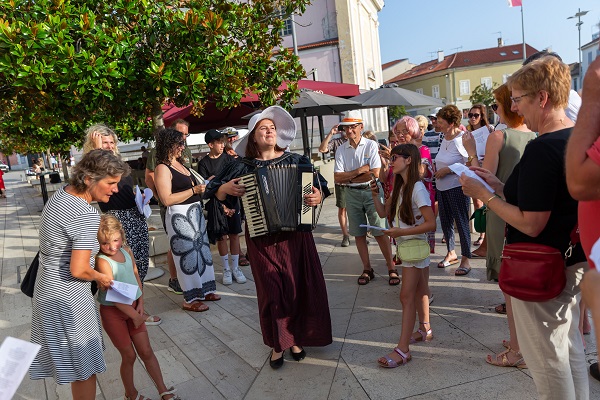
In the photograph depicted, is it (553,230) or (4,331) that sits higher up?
(553,230)

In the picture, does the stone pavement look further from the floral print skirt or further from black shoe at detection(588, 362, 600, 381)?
the floral print skirt

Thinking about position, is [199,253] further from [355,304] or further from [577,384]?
[577,384]

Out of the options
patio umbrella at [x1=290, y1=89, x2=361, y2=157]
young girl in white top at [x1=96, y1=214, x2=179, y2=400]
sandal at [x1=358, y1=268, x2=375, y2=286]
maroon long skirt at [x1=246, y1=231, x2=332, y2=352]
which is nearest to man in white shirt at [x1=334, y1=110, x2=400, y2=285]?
sandal at [x1=358, y1=268, x2=375, y2=286]

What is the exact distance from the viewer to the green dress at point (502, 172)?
3396mm

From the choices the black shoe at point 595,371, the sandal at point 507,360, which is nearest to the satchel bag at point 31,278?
the sandal at point 507,360

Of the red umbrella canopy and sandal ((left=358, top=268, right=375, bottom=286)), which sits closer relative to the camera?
sandal ((left=358, top=268, right=375, bottom=286))

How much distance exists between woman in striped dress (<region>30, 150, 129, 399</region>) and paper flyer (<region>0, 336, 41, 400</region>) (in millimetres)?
1176

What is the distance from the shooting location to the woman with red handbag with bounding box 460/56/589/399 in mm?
1949

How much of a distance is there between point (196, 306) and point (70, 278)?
2.36m

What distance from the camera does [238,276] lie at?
5785 millimetres

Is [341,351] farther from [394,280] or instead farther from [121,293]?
[121,293]

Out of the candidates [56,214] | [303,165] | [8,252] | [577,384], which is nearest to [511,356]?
[577,384]

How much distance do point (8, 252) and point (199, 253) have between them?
19.8 feet

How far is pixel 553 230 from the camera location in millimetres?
2043
